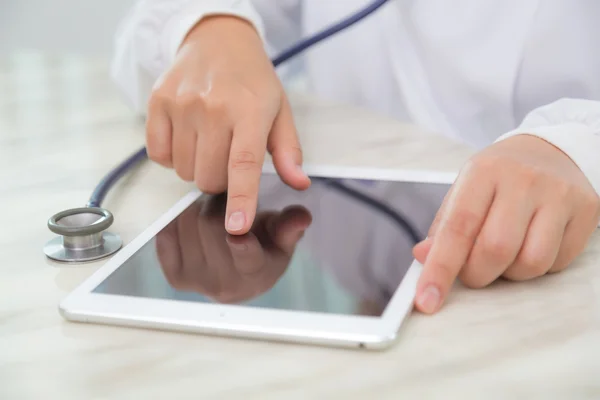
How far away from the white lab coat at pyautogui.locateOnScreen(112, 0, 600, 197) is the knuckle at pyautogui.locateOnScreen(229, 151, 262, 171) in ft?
0.72

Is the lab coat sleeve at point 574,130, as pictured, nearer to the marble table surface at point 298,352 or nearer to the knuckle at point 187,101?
the marble table surface at point 298,352

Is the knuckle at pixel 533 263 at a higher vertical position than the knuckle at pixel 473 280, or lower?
higher

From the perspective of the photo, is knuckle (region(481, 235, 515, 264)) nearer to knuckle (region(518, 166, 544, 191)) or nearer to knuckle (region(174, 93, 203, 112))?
knuckle (region(518, 166, 544, 191))

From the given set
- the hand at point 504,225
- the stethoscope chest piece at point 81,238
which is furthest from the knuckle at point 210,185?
the hand at point 504,225

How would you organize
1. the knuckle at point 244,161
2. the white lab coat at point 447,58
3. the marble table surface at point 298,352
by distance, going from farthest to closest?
the white lab coat at point 447,58 → the knuckle at point 244,161 → the marble table surface at point 298,352

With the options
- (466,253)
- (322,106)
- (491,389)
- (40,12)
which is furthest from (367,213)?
(40,12)

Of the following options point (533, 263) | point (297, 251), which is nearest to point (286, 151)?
point (297, 251)

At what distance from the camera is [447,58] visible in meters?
0.89

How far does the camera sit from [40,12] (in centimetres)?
165

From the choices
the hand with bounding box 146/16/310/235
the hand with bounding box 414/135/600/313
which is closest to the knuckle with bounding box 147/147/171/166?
the hand with bounding box 146/16/310/235

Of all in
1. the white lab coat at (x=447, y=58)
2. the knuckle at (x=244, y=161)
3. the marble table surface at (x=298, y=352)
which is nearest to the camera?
the marble table surface at (x=298, y=352)

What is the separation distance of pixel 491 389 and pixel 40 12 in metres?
1.55

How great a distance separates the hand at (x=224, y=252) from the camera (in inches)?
18.3

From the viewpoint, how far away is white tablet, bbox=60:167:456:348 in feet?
1.37
